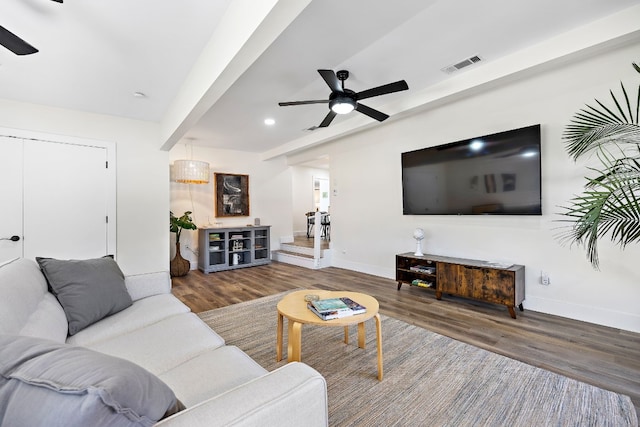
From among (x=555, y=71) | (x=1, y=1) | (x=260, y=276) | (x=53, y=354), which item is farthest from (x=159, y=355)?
(x=555, y=71)

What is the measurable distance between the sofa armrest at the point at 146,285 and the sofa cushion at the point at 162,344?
633 millimetres

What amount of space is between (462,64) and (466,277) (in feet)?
7.77

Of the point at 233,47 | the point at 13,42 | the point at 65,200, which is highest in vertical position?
the point at 233,47

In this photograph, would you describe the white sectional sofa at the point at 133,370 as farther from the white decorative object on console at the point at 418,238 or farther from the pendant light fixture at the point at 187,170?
the pendant light fixture at the point at 187,170

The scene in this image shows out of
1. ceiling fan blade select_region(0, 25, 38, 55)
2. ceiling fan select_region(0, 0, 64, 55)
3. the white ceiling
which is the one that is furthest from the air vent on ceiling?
ceiling fan blade select_region(0, 25, 38, 55)

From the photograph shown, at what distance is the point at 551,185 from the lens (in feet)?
10.2

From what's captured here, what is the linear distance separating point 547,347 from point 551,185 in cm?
168

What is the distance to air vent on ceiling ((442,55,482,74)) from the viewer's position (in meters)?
2.97

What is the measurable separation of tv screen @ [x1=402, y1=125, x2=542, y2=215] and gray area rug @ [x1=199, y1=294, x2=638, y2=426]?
178 cm

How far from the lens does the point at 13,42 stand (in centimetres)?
172

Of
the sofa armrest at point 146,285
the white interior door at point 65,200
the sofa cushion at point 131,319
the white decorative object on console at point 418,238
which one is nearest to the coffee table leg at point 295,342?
the sofa cushion at point 131,319

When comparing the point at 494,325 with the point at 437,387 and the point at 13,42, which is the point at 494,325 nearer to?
the point at 437,387

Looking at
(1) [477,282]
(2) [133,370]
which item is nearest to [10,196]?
(2) [133,370]

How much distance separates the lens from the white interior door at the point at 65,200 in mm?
3607
